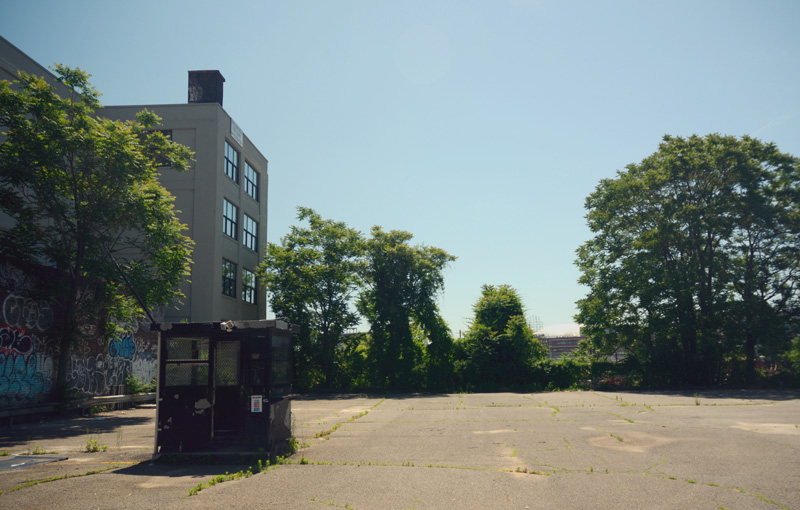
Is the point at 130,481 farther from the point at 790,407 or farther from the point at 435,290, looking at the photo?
the point at 435,290

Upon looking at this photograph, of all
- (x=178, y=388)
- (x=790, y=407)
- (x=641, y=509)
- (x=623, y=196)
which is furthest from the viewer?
(x=623, y=196)

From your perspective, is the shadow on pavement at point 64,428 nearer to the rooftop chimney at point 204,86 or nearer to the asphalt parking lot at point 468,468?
the asphalt parking lot at point 468,468

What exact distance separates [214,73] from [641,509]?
36818 mm

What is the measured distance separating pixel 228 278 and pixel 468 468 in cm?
2869

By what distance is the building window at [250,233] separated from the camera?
3791cm

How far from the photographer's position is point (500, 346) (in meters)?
34.8

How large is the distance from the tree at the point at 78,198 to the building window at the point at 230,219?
12717 mm

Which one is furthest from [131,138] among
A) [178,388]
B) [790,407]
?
[790,407]

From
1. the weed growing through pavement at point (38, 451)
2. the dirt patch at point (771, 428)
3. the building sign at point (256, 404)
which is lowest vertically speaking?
the dirt patch at point (771, 428)

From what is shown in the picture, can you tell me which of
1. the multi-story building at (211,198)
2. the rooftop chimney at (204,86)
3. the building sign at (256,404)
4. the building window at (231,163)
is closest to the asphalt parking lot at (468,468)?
the building sign at (256,404)

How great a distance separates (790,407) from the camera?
18.6 metres

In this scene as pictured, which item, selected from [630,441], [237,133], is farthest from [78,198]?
[630,441]

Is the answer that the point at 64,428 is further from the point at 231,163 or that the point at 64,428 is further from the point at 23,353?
the point at 231,163

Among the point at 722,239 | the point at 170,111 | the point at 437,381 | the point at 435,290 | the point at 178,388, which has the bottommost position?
the point at 437,381
